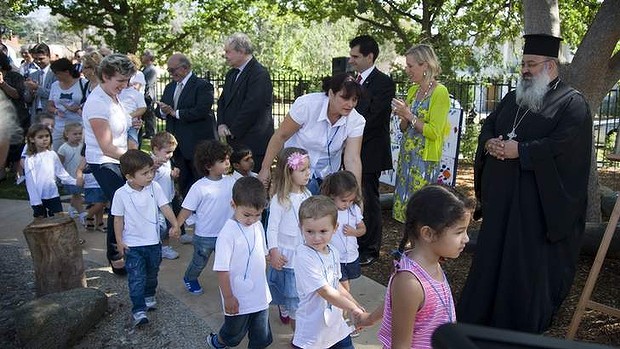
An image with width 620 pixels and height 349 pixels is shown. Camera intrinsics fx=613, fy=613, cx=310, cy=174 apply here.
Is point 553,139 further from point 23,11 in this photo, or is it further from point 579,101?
point 23,11

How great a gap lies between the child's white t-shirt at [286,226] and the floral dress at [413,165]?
1.66 m

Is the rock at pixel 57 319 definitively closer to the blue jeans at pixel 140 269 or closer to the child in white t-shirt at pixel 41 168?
the blue jeans at pixel 140 269

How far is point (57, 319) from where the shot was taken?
13.1 feet

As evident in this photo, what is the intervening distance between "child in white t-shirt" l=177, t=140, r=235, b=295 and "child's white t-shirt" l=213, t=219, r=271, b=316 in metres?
1.07

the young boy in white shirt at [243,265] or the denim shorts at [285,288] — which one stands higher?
the young boy in white shirt at [243,265]

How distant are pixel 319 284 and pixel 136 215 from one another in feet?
5.83

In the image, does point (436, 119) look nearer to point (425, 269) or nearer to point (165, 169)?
point (165, 169)

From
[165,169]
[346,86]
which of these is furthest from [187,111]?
[346,86]

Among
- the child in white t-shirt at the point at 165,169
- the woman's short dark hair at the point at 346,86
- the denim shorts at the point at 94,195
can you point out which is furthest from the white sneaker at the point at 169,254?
the woman's short dark hair at the point at 346,86

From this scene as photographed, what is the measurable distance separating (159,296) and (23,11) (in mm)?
12327

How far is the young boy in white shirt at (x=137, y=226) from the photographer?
4234 millimetres

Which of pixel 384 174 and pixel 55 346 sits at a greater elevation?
pixel 384 174

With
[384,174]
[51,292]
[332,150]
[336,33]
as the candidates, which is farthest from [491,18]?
[336,33]

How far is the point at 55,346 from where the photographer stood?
3.99m
